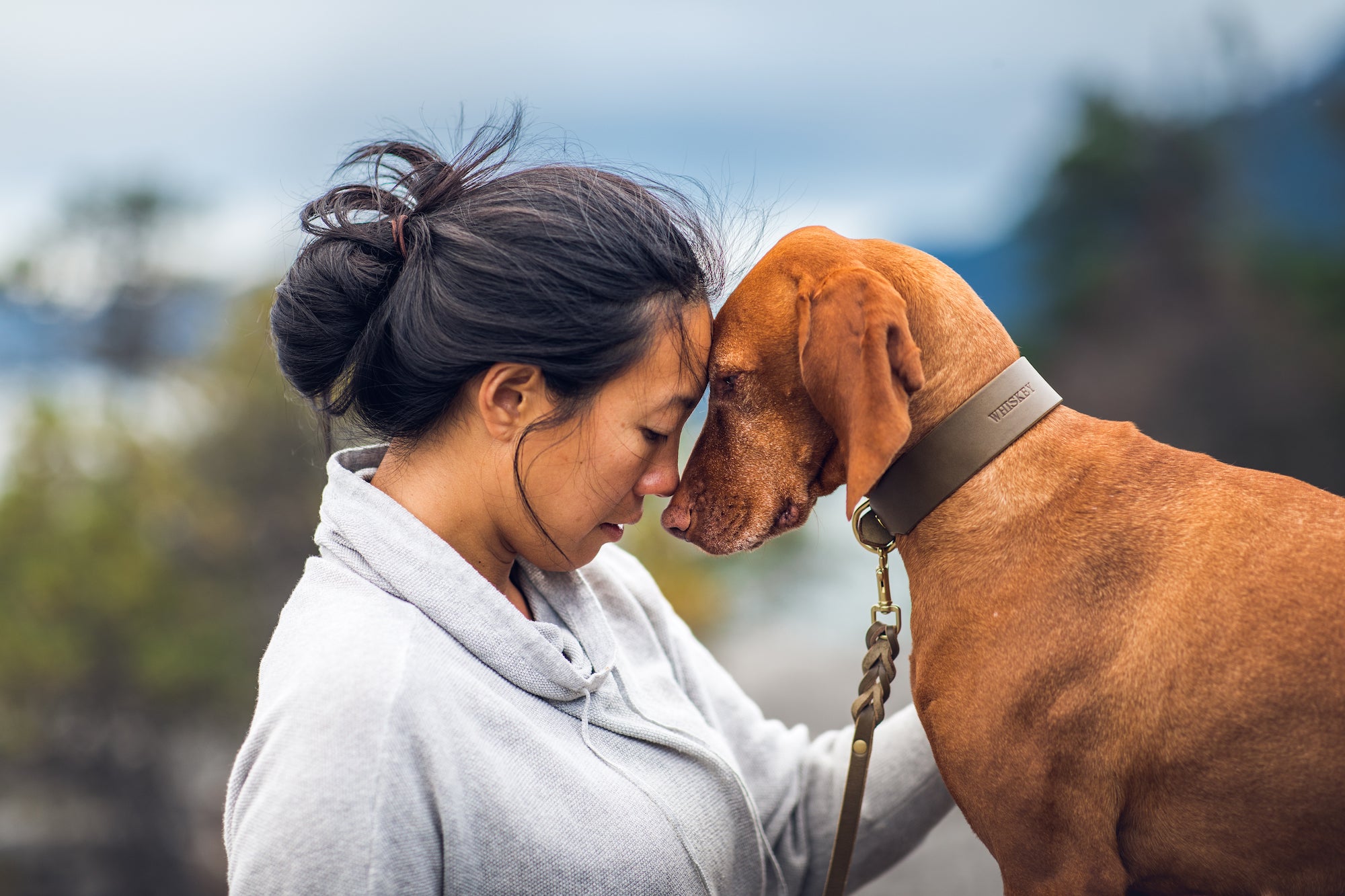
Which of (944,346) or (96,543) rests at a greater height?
(944,346)

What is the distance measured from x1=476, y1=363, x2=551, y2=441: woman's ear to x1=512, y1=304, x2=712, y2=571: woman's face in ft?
0.13

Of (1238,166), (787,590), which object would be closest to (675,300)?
(787,590)

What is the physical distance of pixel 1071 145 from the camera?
5.59 m

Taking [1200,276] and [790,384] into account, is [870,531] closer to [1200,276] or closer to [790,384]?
[790,384]

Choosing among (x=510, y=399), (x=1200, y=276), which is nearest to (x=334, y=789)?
(x=510, y=399)

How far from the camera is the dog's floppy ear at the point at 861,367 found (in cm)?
153

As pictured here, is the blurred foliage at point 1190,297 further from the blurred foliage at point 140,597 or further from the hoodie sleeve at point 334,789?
the hoodie sleeve at point 334,789

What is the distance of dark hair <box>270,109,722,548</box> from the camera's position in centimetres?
160

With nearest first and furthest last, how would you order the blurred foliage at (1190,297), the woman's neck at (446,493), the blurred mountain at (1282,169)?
the woman's neck at (446,493) → the blurred mountain at (1282,169) → the blurred foliage at (1190,297)

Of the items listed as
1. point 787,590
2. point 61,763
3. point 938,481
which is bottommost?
point 61,763

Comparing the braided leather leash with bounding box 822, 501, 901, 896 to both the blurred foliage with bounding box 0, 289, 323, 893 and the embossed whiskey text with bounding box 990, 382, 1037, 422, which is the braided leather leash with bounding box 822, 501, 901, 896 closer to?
the embossed whiskey text with bounding box 990, 382, 1037, 422

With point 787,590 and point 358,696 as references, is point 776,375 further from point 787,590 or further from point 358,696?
point 787,590

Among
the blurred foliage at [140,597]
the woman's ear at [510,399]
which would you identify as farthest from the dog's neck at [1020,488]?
the blurred foliage at [140,597]

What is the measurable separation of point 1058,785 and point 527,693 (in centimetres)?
86
